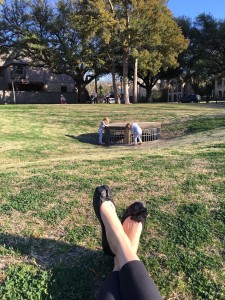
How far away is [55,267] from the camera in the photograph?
2.87m

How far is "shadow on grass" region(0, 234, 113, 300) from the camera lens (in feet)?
8.76

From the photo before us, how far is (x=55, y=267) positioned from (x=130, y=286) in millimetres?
855

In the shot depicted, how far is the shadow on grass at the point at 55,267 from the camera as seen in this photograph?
267cm

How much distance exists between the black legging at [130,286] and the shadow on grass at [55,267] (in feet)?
1.37

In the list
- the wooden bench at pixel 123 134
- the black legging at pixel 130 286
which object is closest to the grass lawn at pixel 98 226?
the black legging at pixel 130 286

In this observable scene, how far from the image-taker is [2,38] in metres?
34.9

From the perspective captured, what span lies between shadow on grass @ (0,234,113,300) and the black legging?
418mm

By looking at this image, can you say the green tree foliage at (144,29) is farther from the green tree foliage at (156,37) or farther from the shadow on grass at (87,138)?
the shadow on grass at (87,138)

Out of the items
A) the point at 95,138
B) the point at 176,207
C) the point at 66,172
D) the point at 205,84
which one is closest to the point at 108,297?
the point at 176,207

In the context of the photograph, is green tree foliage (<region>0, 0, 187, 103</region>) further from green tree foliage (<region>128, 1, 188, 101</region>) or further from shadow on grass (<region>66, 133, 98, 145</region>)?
shadow on grass (<region>66, 133, 98, 145</region>)

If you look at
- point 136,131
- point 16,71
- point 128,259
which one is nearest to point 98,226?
point 128,259

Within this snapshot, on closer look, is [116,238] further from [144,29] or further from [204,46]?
[204,46]

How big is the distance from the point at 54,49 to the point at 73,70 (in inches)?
133

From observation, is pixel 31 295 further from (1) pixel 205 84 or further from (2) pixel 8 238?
(1) pixel 205 84
